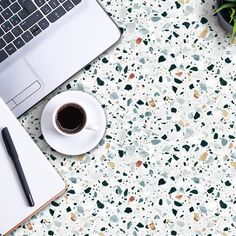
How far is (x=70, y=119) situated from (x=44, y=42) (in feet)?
0.52

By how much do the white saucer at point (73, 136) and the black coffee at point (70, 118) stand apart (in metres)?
0.01

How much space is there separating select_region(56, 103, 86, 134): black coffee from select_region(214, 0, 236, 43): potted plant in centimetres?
32

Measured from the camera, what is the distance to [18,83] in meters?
1.11

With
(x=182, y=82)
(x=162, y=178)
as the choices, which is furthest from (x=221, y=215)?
(x=182, y=82)

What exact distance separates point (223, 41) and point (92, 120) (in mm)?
304

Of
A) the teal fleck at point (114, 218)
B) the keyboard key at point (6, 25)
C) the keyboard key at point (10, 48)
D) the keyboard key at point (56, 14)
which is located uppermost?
the keyboard key at point (56, 14)

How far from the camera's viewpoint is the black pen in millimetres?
1048

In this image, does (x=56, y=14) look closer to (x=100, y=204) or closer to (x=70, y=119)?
(x=70, y=119)

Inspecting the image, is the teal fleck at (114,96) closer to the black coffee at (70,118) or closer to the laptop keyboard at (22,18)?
the black coffee at (70,118)

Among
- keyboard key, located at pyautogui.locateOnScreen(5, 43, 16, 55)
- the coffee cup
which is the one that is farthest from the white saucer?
keyboard key, located at pyautogui.locateOnScreen(5, 43, 16, 55)

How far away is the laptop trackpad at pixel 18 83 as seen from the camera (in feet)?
3.62

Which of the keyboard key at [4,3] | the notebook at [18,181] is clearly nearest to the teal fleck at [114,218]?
the notebook at [18,181]

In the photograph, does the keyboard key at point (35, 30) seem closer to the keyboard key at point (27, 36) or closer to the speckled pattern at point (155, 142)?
the keyboard key at point (27, 36)

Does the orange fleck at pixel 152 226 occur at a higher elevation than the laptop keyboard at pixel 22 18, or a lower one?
lower
